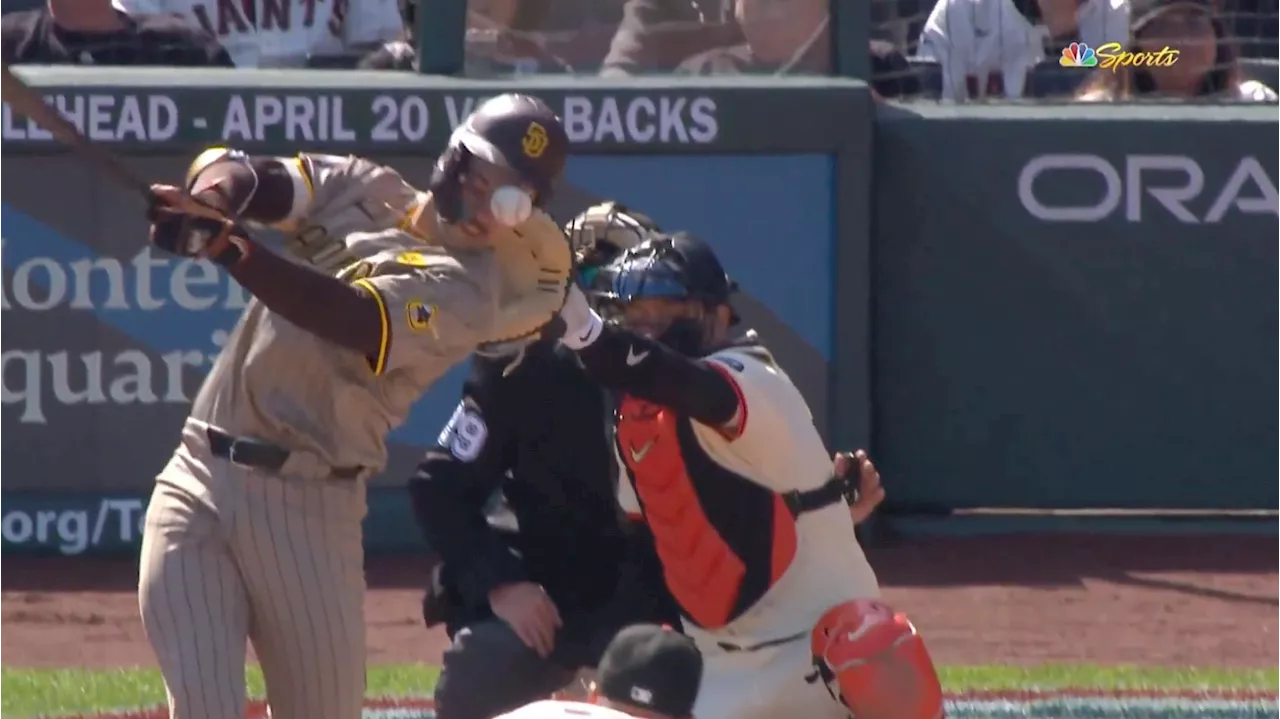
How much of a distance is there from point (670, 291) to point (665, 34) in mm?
3960

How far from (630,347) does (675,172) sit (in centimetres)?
400

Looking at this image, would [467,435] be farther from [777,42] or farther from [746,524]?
[777,42]

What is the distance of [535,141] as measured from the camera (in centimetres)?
407

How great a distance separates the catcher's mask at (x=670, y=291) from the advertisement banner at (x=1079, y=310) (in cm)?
400

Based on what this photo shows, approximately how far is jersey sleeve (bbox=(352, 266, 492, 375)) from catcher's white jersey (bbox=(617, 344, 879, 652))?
52cm

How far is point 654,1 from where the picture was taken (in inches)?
320

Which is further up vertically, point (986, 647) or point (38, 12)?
point (38, 12)

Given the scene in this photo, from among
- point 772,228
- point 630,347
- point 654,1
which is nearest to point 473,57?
point 654,1

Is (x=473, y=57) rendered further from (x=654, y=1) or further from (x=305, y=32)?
(x=305, y=32)

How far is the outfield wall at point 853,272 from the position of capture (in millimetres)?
7879

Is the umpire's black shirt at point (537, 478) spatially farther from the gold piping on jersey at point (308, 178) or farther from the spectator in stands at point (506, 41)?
the spectator in stands at point (506, 41)

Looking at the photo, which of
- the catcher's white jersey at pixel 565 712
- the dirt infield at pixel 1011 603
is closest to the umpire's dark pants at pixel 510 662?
the catcher's white jersey at pixel 565 712

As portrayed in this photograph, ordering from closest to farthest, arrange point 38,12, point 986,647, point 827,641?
point 827,641, point 986,647, point 38,12

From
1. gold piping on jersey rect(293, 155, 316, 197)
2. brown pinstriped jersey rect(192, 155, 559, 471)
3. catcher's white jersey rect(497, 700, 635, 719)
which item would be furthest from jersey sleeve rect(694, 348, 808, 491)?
catcher's white jersey rect(497, 700, 635, 719)
